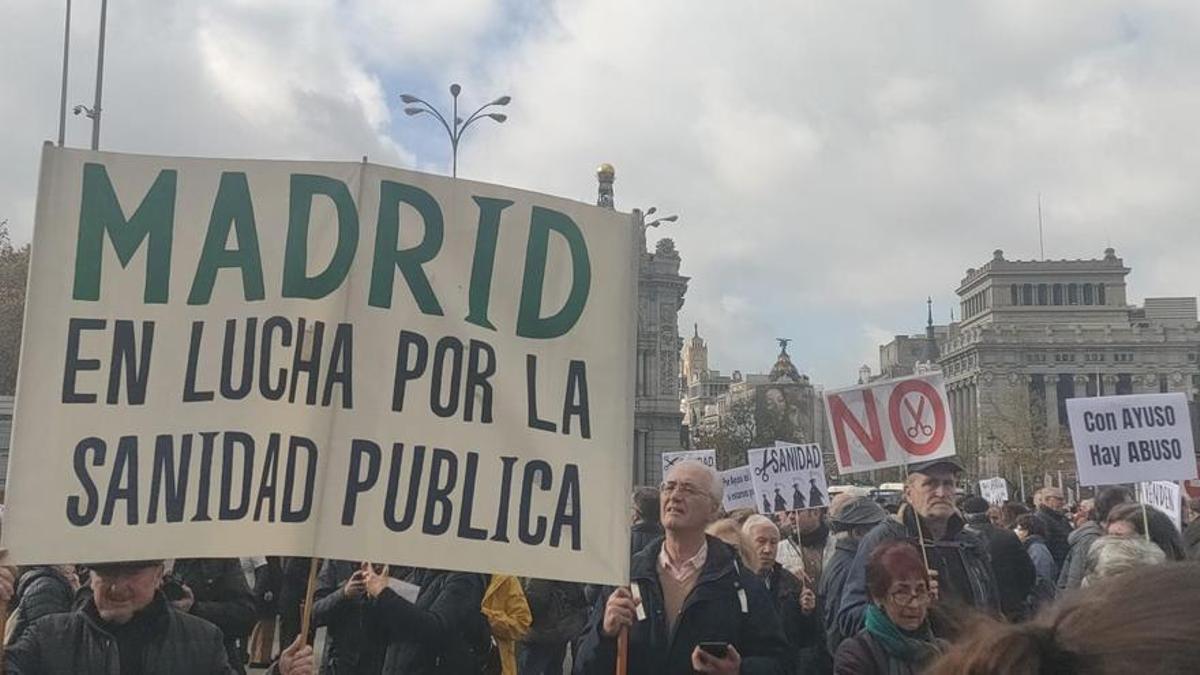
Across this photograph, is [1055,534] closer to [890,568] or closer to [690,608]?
[890,568]

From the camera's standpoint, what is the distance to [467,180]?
152 inches

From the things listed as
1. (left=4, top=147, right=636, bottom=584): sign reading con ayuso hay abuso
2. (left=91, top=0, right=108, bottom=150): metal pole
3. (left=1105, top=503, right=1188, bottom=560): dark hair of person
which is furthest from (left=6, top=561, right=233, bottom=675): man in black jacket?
(left=91, top=0, right=108, bottom=150): metal pole

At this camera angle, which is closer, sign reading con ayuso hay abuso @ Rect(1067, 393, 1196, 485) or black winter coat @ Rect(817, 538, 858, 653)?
Result: black winter coat @ Rect(817, 538, 858, 653)

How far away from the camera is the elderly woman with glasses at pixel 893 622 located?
420 centimetres

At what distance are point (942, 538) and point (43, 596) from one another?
4.26m

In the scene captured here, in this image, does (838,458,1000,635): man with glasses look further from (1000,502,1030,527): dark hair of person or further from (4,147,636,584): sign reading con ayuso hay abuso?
(1000,502,1030,527): dark hair of person

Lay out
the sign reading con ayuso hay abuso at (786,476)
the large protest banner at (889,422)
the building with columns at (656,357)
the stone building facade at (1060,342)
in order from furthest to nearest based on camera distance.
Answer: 1. the stone building facade at (1060,342)
2. the building with columns at (656,357)
3. the sign reading con ayuso hay abuso at (786,476)
4. the large protest banner at (889,422)

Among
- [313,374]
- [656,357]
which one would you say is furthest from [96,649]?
[656,357]

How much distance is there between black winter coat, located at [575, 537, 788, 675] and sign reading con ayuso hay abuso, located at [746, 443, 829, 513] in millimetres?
6191

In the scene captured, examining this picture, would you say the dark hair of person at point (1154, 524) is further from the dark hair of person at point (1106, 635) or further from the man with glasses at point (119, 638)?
the dark hair of person at point (1106, 635)

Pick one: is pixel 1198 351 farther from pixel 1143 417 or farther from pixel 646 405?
pixel 1143 417

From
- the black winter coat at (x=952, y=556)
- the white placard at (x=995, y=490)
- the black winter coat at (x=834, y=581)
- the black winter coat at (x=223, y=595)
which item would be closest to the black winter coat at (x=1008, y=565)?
the black winter coat at (x=834, y=581)

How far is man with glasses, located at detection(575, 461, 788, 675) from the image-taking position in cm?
444

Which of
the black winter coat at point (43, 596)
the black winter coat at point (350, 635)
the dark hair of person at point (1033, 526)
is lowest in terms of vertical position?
the black winter coat at point (350, 635)
